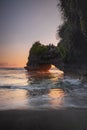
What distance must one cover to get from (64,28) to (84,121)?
59.3 ft

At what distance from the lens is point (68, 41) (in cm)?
2162

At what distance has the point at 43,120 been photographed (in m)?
6.16

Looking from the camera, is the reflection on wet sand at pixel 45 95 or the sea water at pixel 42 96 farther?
the reflection on wet sand at pixel 45 95

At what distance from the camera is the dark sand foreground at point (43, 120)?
5.78 metres

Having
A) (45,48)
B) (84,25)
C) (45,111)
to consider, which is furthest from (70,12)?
(45,48)

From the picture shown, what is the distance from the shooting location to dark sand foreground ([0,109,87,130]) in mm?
5777

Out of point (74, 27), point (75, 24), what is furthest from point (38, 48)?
point (75, 24)

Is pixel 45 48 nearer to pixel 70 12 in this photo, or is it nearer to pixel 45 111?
pixel 70 12

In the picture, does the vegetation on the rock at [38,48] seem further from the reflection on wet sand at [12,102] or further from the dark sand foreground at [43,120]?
the dark sand foreground at [43,120]

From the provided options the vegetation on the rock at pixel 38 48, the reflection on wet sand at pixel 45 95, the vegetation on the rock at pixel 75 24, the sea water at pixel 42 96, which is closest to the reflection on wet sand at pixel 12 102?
the sea water at pixel 42 96

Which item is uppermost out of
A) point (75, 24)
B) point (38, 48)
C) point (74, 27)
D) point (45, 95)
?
point (38, 48)

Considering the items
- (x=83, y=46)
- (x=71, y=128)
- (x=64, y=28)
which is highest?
(x=64, y=28)

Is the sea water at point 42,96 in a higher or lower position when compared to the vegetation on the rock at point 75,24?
lower

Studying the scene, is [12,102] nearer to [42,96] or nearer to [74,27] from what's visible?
[42,96]
